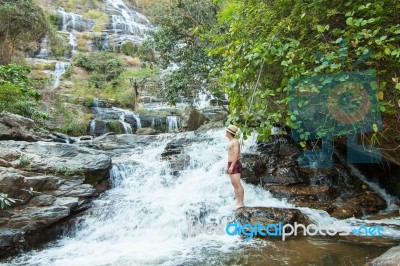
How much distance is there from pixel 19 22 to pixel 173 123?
8839 mm

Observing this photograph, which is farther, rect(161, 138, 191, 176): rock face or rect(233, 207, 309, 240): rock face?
rect(161, 138, 191, 176): rock face

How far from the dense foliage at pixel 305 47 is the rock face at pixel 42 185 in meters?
4.15

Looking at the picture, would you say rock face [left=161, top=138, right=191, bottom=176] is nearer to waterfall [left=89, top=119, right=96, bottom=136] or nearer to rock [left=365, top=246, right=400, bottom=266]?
rock [left=365, top=246, right=400, bottom=266]

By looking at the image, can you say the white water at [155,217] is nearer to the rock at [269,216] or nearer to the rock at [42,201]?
the rock at [269,216]

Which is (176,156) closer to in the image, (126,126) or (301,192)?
(301,192)

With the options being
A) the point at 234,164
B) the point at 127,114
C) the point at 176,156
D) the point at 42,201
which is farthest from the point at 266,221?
the point at 127,114

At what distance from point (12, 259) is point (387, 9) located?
6.53 metres

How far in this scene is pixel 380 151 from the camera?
6227 mm

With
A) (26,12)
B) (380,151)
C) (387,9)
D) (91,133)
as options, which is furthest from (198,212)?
(26,12)

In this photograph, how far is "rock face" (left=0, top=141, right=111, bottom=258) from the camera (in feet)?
19.1

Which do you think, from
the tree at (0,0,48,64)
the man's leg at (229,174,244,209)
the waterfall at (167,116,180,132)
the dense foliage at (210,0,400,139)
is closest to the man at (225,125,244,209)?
the man's leg at (229,174,244,209)

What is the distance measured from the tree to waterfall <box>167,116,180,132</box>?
25.6ft

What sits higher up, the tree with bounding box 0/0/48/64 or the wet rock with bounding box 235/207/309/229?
the tree with bounding box 0/0/48/64

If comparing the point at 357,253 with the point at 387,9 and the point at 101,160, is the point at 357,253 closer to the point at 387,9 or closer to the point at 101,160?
the point at 387,9
